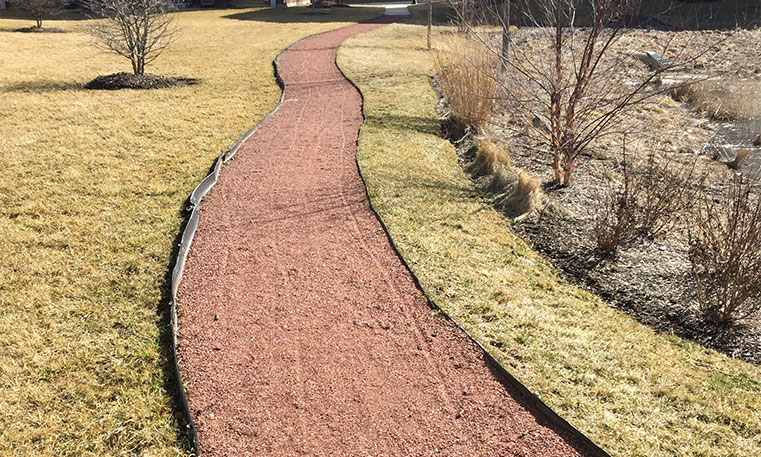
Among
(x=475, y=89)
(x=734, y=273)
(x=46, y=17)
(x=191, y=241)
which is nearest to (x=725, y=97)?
(x=475, y=89)

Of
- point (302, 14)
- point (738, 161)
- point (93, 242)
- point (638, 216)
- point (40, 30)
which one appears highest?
point (302, 14)

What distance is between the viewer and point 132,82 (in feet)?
41.6

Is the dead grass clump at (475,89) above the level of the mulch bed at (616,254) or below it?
above

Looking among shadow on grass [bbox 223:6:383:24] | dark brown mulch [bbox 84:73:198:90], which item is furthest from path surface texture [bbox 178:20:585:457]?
shadow on grass [bbox 223:6:383:24]

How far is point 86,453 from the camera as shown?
→ 11.9 feet

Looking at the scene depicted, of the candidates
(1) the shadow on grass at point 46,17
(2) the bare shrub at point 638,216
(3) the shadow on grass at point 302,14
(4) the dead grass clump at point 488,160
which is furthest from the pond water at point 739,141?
(1) the shadow on grass at point 46,17

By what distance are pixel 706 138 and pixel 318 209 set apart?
870cm

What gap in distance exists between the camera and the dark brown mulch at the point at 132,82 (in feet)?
41.3

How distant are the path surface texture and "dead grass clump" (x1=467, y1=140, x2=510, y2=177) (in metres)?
2.41

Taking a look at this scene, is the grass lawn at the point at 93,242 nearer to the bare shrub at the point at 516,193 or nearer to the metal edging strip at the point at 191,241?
the metal edging strip at the point at 191,241

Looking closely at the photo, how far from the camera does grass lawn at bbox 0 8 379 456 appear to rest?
391 centimetres

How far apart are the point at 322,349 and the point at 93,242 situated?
3.06 meters

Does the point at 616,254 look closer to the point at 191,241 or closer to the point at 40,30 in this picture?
the point at 191,241

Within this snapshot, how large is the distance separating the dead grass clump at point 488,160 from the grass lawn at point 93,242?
3.99 m
